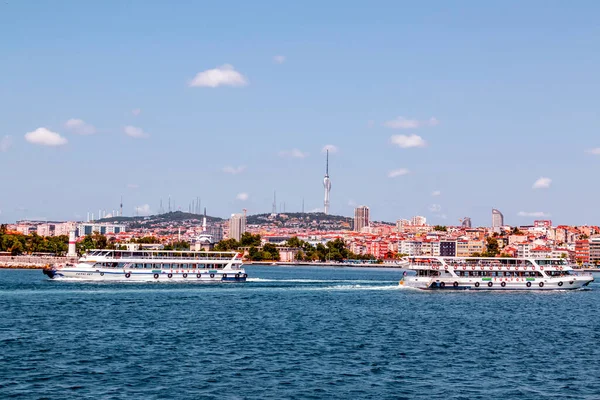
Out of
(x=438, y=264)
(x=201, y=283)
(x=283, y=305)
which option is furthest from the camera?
(x=201, y=283)

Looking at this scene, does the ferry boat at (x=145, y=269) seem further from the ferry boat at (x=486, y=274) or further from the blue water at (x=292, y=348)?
the ferry boat at (x=486, y=274)

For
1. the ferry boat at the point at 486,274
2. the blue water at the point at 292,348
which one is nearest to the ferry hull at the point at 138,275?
the blue water at the point at 292,348

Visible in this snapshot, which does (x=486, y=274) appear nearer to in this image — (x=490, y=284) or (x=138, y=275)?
(x=490, y=284)

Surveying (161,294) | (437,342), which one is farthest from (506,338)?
(161,294)

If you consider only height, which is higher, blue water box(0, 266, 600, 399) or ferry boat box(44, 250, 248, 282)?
ferry boat box(44, 250, 248, 282)

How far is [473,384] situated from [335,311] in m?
26.7

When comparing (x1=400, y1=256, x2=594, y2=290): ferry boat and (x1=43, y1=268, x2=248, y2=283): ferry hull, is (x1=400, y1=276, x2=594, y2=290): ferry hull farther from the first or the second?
(x1=43, y1=268, x2=248, y2=283): ferry hull

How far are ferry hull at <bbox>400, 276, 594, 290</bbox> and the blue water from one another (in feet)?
36.1

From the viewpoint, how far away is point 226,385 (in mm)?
29672

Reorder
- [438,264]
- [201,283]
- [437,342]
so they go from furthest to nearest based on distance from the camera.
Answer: [201,283], [438,264], [437,342]

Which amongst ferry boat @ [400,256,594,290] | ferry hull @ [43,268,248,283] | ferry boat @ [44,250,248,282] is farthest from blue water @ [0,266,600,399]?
ferry boat @ [44,250,248,282]

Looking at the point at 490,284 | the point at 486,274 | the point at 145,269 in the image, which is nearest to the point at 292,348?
the point at 490,284

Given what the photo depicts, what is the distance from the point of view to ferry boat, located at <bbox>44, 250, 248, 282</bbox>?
8569 centimetres

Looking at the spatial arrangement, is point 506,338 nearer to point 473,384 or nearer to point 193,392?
point 473,384
